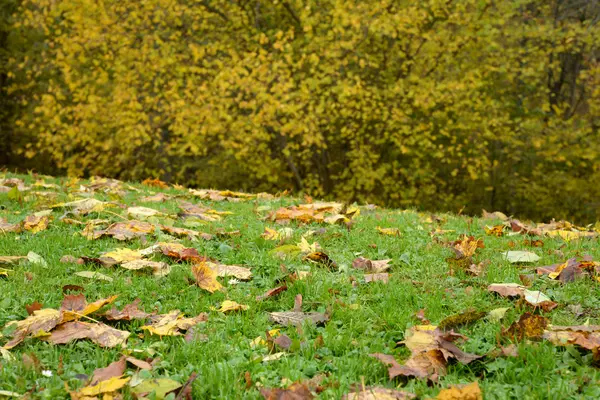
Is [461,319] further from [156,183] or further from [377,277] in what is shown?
[156,183]

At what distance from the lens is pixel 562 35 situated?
13.4 metres

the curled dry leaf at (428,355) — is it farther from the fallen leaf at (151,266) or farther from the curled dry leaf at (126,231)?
the curled dry leaf at (126,231)

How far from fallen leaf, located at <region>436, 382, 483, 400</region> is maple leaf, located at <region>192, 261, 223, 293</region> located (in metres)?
1.38

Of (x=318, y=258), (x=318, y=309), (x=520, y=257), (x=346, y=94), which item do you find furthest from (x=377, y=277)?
(x=346, y=94)

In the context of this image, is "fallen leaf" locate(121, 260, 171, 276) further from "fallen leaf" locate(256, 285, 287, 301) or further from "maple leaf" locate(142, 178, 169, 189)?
"maple leaf" locate(142, 178, 169, 189)

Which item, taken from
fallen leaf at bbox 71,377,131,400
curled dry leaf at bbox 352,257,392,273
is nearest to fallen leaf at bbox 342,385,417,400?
fallen leaf at bbox 71,377,131,400

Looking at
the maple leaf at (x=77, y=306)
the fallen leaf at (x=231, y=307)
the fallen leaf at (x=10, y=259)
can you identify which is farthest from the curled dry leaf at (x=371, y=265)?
the fallen leaf at (x=10, y=259)

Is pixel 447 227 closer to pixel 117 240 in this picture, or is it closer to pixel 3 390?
pixel 117 240

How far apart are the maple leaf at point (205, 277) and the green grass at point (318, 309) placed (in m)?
0.04

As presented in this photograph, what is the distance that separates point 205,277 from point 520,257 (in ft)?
6.33

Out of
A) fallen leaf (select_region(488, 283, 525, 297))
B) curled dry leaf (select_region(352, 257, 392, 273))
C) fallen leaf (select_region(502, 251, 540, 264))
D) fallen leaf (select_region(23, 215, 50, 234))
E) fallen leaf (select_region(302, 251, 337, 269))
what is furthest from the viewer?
fallen leaf (select_region(23, 215, 50, 234))

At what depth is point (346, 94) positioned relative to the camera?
12.0 meters

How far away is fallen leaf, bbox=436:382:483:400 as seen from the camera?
75.3 inches

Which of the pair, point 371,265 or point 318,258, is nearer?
point 371,265
